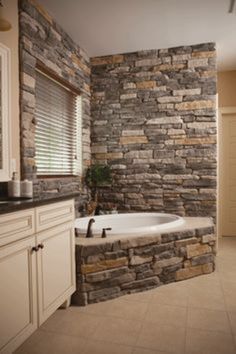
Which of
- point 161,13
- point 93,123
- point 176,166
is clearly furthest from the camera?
point 93,123

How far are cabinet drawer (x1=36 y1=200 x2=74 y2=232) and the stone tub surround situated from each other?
0.33 meters

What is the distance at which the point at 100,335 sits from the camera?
6.26 ft

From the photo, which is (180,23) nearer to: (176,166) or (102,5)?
(102,5)

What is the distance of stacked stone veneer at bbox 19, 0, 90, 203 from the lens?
2508 millimetres

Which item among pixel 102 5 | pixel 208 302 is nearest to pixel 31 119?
pixel 102 5

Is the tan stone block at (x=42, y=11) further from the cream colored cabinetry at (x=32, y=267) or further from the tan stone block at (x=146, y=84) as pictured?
the cream colored cabinetry at (x=32, y=267)

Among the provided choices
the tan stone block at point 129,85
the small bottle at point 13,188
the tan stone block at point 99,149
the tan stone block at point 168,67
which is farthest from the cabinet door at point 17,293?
the tan stone block at point 168,67

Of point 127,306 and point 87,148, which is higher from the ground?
point 87,148

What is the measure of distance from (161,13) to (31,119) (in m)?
1.63

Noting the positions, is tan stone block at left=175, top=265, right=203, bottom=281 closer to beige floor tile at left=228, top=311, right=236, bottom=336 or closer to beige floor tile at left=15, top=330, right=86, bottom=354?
beige floor tile at left=228, top=311, right=236, bottom=336

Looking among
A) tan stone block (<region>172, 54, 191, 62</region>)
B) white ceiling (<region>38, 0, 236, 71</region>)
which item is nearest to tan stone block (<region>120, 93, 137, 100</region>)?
white ceiling (<region>38, 0, 236, 71</region>)

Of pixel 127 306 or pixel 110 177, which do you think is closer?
pixel 127 306

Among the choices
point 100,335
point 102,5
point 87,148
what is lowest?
point 100,335

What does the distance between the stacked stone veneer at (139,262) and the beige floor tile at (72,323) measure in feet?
0.52
